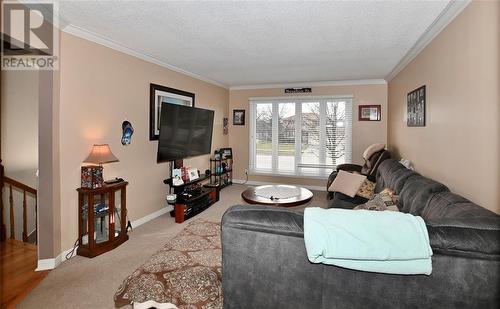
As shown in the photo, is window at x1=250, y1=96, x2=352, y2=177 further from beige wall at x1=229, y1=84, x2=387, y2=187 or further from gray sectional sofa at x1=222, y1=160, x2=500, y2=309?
gray sectional sofa at x1=222, y1=160, x2=500, y2=309

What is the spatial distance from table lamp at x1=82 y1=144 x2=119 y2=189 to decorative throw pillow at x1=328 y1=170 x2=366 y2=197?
2956 mm

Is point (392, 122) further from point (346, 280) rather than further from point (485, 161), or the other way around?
point (346, 280)

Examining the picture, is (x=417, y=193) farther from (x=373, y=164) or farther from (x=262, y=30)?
(x=373, y=164)

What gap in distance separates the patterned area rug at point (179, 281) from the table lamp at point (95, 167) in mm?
1227

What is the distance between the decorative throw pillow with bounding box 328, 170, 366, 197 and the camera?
3.49 meters

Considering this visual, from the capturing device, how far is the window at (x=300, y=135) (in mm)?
5805

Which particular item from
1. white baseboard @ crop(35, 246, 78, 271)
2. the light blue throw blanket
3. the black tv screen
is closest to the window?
the black tv screen

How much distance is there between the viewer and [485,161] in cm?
181

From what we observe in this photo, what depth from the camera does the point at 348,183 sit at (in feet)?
11.8

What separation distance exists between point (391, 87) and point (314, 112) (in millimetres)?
1597

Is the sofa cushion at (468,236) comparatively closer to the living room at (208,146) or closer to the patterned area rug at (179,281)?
the living room at (208,146)

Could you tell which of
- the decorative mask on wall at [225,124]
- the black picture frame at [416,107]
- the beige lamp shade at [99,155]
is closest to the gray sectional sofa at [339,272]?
the black picture frame at [416,107]

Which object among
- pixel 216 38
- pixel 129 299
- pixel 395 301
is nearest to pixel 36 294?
pixel 129 299

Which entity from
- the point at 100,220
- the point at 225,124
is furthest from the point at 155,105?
the point at 225,124
